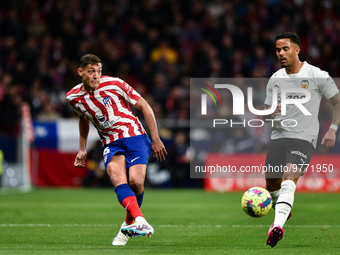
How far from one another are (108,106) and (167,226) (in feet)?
8.58

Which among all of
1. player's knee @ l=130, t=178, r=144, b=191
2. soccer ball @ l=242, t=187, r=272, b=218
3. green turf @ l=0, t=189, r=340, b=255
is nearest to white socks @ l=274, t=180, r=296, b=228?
soccer ball @ l=242, t=187, r=272, b=218

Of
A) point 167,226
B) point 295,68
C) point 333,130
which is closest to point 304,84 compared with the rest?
point 295,68

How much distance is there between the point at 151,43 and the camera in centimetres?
1891

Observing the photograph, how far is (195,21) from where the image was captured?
19719 millimetres

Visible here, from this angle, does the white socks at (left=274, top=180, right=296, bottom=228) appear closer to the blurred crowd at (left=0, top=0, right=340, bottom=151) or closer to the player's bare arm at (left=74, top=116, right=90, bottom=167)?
the player's bare arm at (left=74, top=116, right=90, bottom=167)

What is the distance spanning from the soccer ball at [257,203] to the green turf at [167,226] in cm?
36

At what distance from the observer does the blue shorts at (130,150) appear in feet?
21.2

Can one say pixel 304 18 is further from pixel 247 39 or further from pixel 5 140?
pixel 5 140

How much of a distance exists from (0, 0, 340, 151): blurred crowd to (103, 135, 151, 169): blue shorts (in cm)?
1043

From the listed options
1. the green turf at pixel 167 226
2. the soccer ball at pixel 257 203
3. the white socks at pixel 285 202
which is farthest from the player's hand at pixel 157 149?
the white socks at pixel 285 202

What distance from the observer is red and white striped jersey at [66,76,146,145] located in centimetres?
654

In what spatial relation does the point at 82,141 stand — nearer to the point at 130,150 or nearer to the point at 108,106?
the point at 108,106

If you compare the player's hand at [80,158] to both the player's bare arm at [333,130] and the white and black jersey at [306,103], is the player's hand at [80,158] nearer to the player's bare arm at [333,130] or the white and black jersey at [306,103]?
the white and black jersey at [306,103]

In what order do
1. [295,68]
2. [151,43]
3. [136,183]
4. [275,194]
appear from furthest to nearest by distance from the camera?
[151,43], [275,194], [295,68], [136,183]
